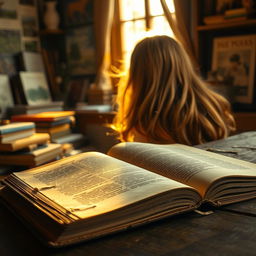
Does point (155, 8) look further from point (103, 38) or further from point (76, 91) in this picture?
point (76, 91)

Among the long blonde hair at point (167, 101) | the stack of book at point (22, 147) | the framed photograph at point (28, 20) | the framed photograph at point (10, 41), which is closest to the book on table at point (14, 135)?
the stack of book at point (22, 147)

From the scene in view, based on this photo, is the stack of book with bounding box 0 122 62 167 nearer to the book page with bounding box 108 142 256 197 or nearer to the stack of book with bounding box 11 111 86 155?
the stack of book with bounding box 11 111 86 155

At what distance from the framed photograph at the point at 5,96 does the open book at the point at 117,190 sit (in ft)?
7.02

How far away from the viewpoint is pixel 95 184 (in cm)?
59

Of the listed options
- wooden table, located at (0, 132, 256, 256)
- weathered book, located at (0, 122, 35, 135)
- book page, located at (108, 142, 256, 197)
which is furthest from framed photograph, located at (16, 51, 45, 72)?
wooden table, located at (0, 132, 256, 256)

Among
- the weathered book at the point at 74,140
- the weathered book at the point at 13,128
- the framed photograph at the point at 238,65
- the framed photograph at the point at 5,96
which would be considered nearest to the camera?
the weathered book at the point at 13,128

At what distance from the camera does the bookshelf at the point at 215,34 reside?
199cm

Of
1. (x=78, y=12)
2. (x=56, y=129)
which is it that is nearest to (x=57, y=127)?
(x=56, y=129)

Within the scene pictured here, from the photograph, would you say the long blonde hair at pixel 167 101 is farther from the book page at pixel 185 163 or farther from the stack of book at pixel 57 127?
the stack of book at pixel 57 127

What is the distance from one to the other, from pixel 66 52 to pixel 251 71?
181 centimetres

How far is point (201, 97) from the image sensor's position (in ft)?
4.17

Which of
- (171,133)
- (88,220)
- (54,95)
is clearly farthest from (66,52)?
(88,220)

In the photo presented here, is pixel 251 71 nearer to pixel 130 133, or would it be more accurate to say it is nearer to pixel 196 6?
pixel 196 6

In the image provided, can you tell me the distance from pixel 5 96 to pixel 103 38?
0.92 m
